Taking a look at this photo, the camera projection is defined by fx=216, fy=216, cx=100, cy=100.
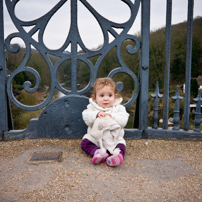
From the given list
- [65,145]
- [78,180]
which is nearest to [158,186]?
[78,180]

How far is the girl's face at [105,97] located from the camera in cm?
257

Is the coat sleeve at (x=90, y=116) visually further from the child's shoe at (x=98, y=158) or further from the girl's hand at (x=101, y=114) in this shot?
the child's shoe at (x=98, y=158)

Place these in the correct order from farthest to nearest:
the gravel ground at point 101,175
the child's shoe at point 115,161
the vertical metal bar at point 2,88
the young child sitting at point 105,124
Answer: the vertical metal bar at point 2,88, the young child sitting at point 105,124, the child's shoe at point 115,161, the gravel ground at point 101,175

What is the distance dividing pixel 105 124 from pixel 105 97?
0.35 meters

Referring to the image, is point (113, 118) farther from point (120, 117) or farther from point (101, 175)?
point (101, 175)

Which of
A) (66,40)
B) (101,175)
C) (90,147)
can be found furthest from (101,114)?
(66,40)

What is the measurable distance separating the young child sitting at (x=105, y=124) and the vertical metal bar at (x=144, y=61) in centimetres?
44

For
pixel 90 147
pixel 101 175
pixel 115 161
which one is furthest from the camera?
pixel 90 147

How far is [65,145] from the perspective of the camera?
2773 millimetres

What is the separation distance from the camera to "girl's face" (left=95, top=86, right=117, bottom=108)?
2.57 metres

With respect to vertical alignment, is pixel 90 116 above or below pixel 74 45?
below

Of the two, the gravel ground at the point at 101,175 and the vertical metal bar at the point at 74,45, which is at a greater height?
the vertical metal bar at the point at 74,45

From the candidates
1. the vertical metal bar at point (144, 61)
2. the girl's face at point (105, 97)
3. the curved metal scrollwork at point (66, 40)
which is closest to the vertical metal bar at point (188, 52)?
the vertical metal bar at point (144, 61)

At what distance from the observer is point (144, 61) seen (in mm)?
2906
